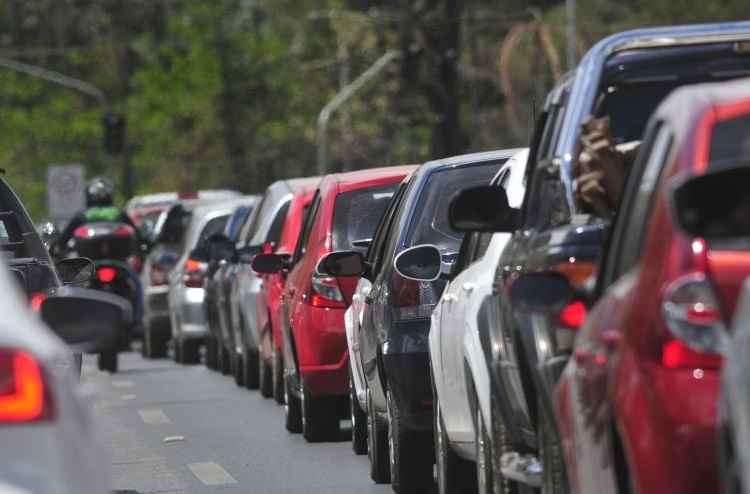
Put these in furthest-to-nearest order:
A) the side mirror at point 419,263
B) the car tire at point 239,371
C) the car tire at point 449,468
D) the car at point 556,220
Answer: the car tire at point 239,371
the side mirror at point 419,263
the car tire at point 449,468
the car at point 556,220

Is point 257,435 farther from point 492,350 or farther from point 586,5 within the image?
point 586,5

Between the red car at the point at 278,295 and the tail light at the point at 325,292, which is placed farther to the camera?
the red car at the point at 278,295

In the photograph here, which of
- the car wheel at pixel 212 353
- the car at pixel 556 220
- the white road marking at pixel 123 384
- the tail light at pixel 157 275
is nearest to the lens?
the car at pixel 556 220

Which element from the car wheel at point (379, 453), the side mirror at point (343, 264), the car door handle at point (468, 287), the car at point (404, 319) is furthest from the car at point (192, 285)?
the car door handle at point (468, 287)

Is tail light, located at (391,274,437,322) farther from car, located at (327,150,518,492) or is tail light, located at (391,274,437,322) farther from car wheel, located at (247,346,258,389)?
car wheel, located at (247,346,258,389)

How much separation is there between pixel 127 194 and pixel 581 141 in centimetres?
5756

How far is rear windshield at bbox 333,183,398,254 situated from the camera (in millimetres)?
14430

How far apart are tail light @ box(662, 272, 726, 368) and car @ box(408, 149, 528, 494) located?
3.22 m

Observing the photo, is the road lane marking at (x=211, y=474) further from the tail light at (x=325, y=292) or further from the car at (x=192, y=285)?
the car at (x=192, y=285)

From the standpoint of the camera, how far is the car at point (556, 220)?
7359 millimetres

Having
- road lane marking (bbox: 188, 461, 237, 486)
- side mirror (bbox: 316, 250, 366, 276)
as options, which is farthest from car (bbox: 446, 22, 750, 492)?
road lane marking (bbox: 188, 461, 237, 486)

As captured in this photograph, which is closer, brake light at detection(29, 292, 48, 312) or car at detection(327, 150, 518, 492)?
brake light at detection(29, 292, 48, 312)

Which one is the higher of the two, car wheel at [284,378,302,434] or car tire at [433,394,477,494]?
car tire at [433,394,477,494]

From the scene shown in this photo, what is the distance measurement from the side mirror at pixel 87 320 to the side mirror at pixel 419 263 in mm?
5085
